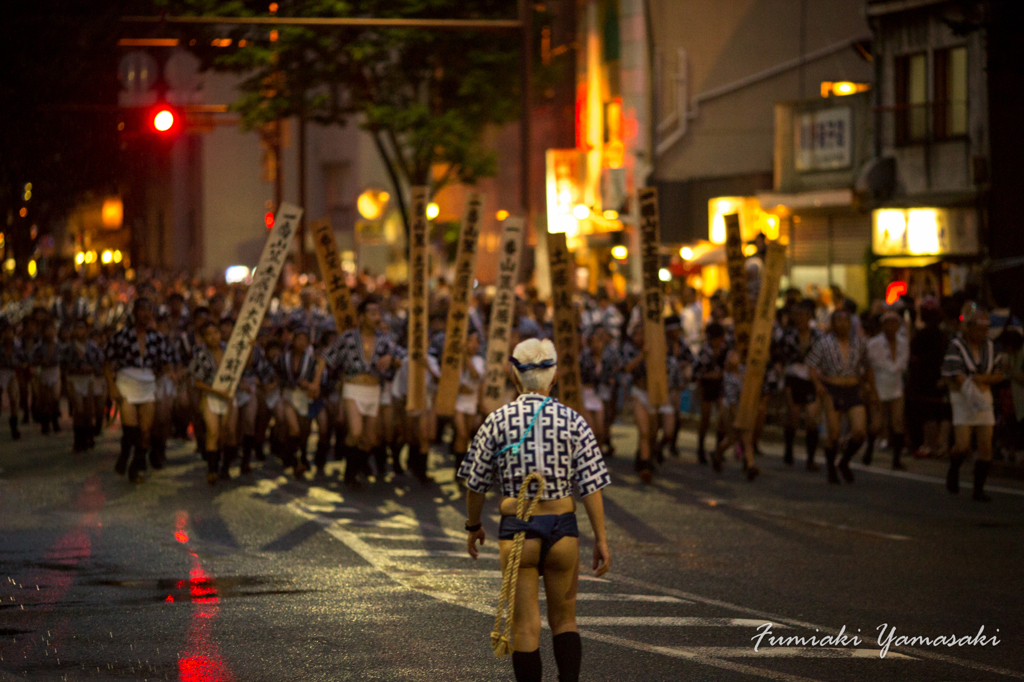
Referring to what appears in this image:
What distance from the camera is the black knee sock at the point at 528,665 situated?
5.89 meters

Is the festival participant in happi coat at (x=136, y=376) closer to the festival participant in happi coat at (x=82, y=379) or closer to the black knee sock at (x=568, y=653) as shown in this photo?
the festival participant in happi coat at (x=82, y=379)

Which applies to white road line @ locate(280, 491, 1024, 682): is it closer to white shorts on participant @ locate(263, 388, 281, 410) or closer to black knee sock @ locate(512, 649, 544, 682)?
black knee sock @ locate(512, 649, 544, 682)

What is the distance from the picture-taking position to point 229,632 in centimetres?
757

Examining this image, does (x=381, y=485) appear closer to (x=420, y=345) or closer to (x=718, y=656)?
(x=420, y=345)

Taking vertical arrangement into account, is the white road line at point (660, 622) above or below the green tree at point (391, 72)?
below

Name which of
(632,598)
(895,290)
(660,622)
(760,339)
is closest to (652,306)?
(760,339)

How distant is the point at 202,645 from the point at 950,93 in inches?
856

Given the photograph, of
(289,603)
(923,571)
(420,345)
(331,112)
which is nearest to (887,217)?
(331,112)

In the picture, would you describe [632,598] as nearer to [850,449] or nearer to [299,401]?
[850,449]

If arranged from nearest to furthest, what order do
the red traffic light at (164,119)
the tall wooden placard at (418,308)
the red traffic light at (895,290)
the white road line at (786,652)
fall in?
1. the white road line at (786,652)
2. the tall wooden placard at (418,308)
3. the red traffic light at (164,119)
4. the red traffic light at (895,290)

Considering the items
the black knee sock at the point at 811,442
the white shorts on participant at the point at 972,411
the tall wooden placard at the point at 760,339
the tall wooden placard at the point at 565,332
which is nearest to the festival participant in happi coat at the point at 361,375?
the tall wooden placard at the point at 565,332

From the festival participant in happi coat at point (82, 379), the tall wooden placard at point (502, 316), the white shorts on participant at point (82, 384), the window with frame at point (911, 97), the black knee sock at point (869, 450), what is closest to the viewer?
the tall wooden placard at point (502, 316)

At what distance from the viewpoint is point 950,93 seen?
25.4 m

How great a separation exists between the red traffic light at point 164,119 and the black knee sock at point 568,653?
14.0 m
